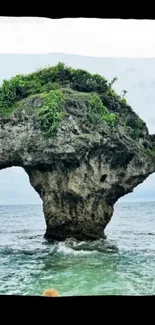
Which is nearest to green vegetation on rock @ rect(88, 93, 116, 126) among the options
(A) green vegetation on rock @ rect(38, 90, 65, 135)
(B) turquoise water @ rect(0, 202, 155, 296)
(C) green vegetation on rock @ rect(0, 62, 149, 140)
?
(C) green vegetation on rock @ rect(0, 62, 149, 140)

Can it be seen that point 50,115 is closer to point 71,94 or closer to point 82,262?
point 71,94

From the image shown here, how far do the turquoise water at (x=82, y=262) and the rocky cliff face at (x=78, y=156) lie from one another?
1.53ft

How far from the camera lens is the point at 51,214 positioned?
9367mm

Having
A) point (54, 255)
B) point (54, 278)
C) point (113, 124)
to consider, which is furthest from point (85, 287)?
point (113, 124)

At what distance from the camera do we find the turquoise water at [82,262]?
633 cm

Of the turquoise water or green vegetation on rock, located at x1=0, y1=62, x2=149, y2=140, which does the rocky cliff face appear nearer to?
green vegetation on rock, located at x1=0, y1=62, x2=149, y2=140

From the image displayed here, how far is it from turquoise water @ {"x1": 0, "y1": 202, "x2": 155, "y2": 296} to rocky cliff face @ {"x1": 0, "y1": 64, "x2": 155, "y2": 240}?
0.47 metres

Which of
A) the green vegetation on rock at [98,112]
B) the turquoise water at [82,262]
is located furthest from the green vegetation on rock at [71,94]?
the turquoise water at [82,262]

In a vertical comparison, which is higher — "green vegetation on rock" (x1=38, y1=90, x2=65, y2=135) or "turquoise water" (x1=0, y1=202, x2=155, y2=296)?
"green vegetation on rock" (x1=38, y1=90, x2=65, y2=135)

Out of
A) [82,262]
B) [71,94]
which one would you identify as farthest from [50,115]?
[82,262]

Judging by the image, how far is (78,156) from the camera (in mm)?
8820

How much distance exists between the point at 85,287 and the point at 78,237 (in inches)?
113

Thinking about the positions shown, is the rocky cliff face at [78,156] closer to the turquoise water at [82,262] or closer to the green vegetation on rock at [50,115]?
the green vegetation on rock at [50,115]

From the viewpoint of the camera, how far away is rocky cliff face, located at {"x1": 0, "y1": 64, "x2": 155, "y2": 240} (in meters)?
8.80
